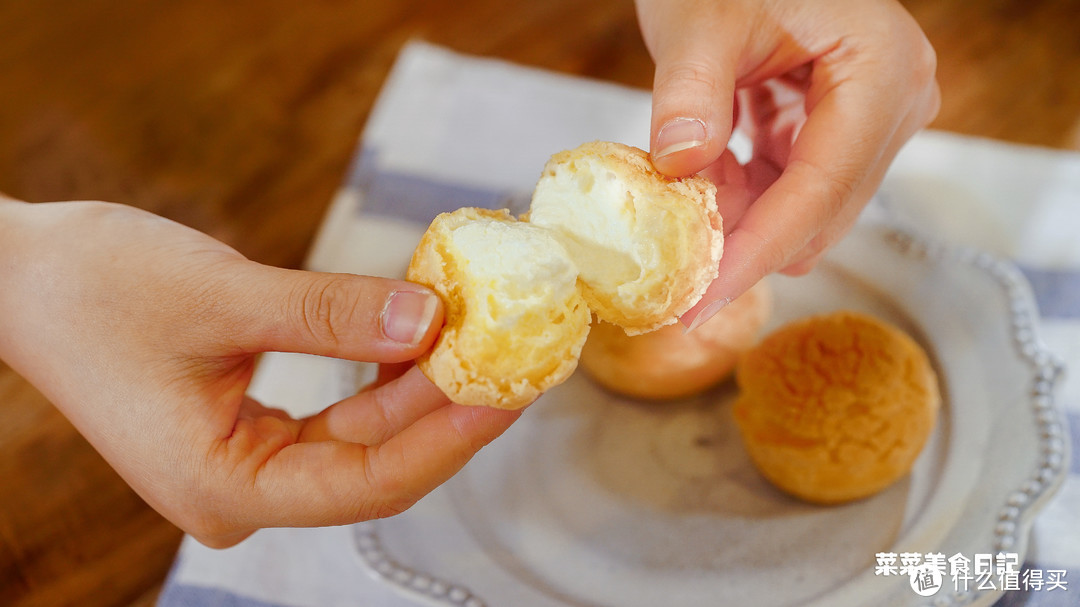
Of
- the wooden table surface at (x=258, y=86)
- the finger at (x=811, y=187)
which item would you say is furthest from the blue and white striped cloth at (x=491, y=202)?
the finger at (x=811, y=187)

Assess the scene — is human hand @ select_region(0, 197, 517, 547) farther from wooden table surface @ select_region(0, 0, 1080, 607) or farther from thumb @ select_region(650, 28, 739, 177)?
wooden table surface @ select_region(0, 0, 1080, 607)

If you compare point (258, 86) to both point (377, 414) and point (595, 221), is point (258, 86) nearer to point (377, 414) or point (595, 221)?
point (377, 414)

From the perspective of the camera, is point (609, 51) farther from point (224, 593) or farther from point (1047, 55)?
point (224, 593)

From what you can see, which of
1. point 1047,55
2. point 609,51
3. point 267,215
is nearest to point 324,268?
point 267,215

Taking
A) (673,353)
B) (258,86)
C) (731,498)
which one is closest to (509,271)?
(673,353)

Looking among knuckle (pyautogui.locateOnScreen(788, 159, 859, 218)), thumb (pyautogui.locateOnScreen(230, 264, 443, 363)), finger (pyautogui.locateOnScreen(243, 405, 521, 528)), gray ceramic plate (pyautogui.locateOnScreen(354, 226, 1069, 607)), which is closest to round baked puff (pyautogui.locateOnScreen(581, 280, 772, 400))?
gray ceramic plate (pyautogui.locateOnScreen(354, 226, 1069, 607))

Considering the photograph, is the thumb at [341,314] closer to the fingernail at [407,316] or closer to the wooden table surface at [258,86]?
the fingernail at [407,316]
